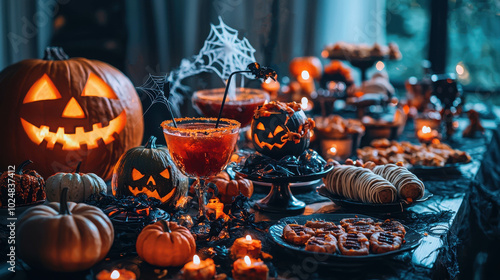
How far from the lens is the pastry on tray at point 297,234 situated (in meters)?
1.42

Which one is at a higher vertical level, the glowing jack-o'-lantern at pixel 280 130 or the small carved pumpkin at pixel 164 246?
the glowing jack-o'-lantern at pixel 280 130

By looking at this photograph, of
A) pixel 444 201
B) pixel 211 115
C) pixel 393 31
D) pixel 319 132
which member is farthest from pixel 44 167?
pixel 393 31

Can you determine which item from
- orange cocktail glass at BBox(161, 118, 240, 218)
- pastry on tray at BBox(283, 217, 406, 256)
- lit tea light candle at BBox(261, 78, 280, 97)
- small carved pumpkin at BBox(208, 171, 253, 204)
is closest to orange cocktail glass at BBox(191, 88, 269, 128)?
small carved pumpkin at BBox(208, 171, 253, 204)

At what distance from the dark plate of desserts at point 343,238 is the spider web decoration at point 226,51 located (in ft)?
2.62

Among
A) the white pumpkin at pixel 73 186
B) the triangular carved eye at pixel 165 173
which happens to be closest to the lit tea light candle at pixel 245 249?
the triangular carved eye at pixel 165 173

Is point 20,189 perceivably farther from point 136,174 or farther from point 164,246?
point 164,246

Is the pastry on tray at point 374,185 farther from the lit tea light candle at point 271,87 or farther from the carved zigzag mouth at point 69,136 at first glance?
the lit tea light candle at point 271,87

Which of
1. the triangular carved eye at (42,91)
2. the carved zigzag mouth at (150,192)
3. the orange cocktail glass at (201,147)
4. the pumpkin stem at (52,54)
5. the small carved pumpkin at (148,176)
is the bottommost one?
the carved zigzag mouth at (150,192)

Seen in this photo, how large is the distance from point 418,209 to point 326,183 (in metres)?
0.35

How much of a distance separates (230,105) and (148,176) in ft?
1.65

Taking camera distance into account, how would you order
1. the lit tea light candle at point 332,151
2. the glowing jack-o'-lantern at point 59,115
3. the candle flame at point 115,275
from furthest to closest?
the lit tea light candle at point 332,151 → the glowing jack-o'-lantern at point 59,115 → the candle flame at point 115,275

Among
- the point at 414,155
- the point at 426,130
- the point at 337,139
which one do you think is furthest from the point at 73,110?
the point at 426,130

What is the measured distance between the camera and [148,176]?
1.72 m

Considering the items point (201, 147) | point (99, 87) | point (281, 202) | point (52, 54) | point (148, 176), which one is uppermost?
point (52, 54)
